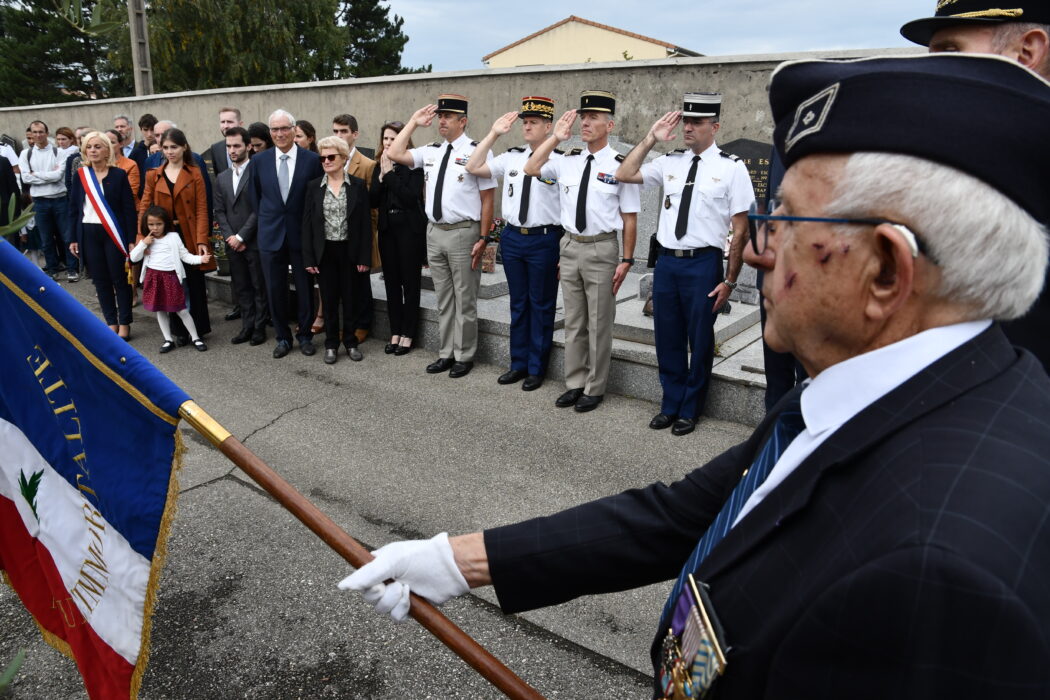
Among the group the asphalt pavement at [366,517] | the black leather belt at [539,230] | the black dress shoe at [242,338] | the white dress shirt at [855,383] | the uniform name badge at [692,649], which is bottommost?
the asphalt pavement at [366,517]

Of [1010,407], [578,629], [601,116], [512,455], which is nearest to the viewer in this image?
[1010,407]

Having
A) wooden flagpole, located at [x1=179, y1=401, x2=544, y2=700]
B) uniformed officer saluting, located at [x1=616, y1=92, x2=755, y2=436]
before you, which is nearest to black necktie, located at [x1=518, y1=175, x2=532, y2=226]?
uniformed officer saluting, located at [x1=616, y1=92, x2=755, y2=436]

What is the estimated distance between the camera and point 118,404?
1.83 m

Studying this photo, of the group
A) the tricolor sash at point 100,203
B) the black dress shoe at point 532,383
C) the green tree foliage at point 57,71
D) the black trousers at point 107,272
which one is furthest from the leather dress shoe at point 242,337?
the green tree foliage at point 57,71

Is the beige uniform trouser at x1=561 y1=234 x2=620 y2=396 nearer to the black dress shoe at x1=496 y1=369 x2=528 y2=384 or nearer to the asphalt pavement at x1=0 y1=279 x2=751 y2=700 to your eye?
the asphalt pavement at x1=0 y1=279 x2=751 y2=700

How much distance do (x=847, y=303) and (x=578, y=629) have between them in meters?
2.27

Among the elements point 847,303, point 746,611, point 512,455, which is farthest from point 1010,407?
point 512,455

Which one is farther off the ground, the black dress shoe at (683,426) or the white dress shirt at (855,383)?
the white dress shirt at (855,383)

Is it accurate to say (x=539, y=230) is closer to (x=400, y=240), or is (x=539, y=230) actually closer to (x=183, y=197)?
(x=400, y=240)

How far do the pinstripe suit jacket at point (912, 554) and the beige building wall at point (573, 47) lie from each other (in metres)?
34.4

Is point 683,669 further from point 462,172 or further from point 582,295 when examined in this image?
point 462,172

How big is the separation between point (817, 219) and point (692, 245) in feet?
12.8

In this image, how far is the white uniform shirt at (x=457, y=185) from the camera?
231 inches

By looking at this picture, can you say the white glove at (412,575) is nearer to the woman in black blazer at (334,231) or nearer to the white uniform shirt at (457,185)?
the white uniform shirt at (457,185)
